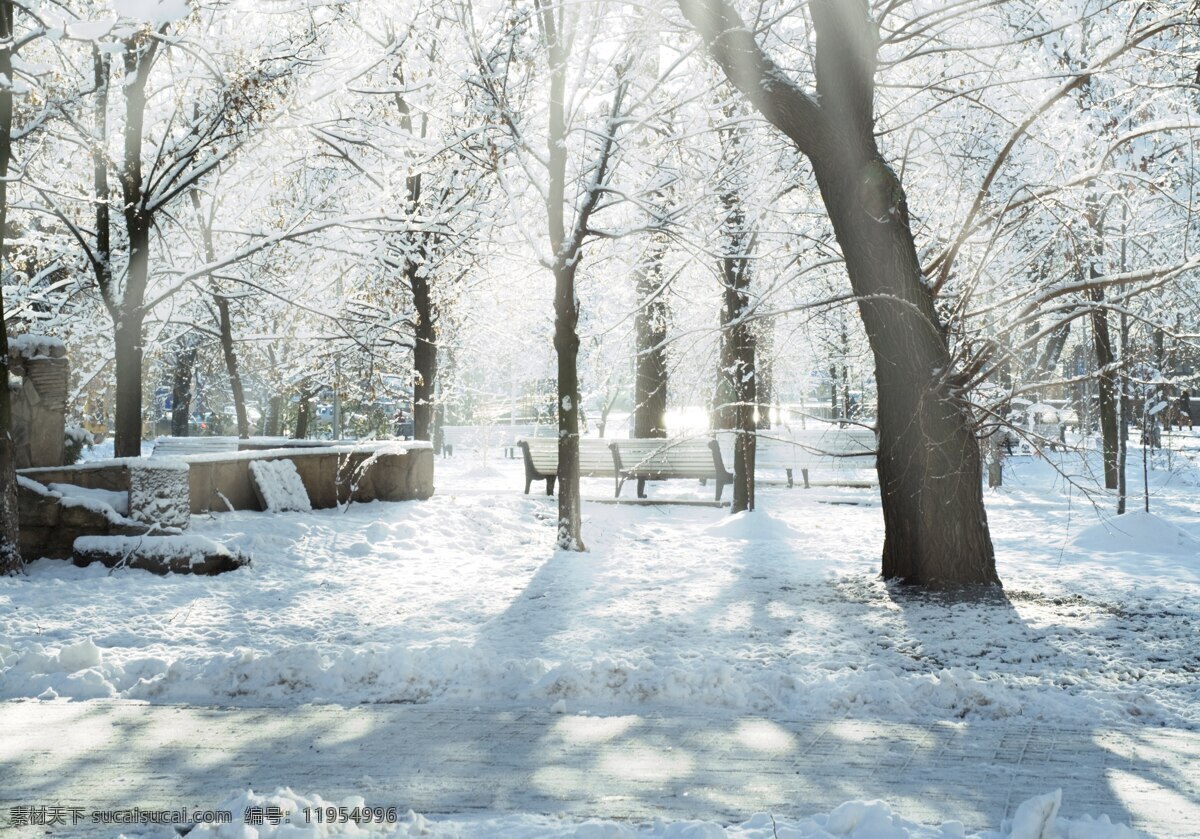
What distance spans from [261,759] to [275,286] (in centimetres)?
1396

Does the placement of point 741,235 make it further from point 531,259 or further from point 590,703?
point 590,703

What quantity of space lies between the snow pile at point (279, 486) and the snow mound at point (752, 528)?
4.61m

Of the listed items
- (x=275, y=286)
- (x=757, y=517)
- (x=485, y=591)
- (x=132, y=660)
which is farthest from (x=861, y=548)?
(x=275, y=286)

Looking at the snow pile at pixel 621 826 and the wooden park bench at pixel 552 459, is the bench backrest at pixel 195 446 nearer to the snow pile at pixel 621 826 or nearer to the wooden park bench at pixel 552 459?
the wooden park bench at pixel 552 459

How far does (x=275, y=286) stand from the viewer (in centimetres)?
1708

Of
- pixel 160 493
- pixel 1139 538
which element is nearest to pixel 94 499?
pixel 160 493

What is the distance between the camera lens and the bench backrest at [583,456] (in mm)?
15852

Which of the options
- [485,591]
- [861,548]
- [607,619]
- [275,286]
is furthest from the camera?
[275,286]

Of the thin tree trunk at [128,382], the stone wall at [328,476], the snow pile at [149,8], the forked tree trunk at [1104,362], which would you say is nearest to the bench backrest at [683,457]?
the stone wall at [328,476]

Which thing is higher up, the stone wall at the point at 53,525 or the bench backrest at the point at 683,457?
the bench backrest at the point at 683,457

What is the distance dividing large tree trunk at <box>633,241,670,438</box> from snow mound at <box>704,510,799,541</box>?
2109mm

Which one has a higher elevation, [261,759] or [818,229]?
[818,229]

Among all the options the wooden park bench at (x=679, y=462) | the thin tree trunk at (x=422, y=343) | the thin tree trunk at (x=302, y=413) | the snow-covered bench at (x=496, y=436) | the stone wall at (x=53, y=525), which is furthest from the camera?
the snow-covered bench at (x=496, y=436)

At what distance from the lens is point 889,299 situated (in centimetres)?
732
